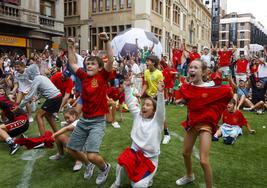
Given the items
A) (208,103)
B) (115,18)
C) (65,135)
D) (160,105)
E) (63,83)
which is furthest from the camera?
(115,18)

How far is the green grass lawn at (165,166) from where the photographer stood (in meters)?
4.34

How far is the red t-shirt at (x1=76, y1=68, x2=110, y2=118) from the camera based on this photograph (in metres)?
4.26

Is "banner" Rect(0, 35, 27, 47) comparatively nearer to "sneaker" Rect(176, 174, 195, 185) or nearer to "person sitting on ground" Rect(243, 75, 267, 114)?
"person sitting on ground" Rect(243, 75, 267, 114)

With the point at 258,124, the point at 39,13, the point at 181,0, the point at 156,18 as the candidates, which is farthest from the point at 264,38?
the point at 258,124

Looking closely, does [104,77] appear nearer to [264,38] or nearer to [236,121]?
[236,121]

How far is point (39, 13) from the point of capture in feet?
81.8

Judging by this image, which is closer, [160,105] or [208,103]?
[208,103]

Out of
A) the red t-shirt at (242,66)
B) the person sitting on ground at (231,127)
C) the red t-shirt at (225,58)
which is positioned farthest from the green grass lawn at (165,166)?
the red t-shirt at (242,66)

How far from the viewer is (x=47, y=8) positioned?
27344 mm

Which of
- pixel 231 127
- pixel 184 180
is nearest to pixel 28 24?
pixel 231 127

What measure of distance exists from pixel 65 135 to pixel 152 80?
2.40 metres

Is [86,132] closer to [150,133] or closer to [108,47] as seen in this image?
[150,133]

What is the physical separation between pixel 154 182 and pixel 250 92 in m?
9.01

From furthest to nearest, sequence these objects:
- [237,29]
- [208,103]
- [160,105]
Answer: [237,29], [160,105], [208,103]
